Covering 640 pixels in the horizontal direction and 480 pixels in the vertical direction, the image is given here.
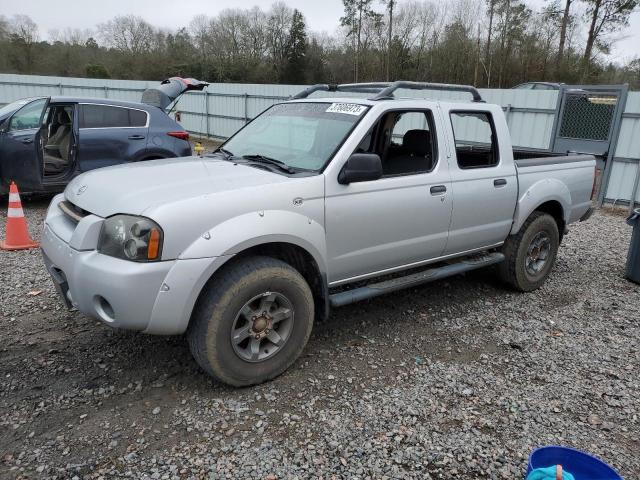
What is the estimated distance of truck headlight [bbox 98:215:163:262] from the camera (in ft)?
8.95

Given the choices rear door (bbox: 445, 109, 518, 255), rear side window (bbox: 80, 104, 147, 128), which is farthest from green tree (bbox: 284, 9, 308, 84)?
rear door (bbox: 445, 109, 518, 255)

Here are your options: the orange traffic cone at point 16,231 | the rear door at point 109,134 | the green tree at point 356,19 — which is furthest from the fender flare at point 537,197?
the green tree at point 356,19

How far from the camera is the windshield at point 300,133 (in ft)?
11.9

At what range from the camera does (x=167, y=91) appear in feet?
37.5

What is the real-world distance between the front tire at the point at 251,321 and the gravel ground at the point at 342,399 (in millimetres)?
179

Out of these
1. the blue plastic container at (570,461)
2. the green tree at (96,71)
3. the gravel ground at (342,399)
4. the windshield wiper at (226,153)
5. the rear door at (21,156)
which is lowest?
the gravel ground at (342,399)

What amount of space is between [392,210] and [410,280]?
65 cm

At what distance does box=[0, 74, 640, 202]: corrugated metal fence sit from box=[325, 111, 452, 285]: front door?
3984 mm

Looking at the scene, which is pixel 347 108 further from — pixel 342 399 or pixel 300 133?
pixel 342 399

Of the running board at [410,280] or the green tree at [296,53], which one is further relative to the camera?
the green tree at [296,53]

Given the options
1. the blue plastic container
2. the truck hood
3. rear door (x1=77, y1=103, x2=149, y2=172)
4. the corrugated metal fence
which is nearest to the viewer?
the blue plastic container

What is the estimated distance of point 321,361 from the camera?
145 inches

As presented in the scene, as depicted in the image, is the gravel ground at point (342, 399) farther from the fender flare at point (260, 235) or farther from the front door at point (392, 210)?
the fender flare at point (260, 235)

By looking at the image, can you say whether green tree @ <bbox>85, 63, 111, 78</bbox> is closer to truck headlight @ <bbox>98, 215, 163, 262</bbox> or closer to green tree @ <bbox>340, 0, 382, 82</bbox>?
green tree @ <bbox>340, 0, 382, 82</bbox>
